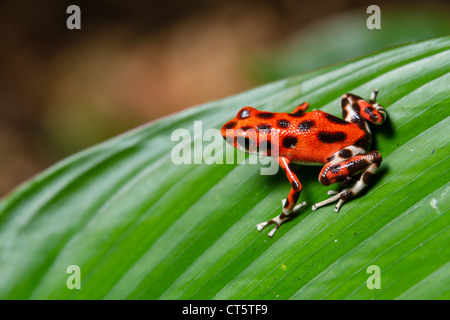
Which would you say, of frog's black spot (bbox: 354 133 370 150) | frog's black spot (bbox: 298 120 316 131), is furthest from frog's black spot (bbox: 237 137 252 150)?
frog's black spot (bbox: 354 133 370 150)

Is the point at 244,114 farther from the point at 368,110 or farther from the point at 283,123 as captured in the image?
the point at 368,110

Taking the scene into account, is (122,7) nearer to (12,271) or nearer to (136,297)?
(12,271)

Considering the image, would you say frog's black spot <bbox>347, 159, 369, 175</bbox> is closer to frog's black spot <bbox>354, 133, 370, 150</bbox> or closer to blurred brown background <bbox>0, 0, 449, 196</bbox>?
frog's black spot <bbox>354, 133, 370, 150</bbox>

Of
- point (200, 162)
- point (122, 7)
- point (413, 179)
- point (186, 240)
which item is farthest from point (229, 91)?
point (413, 179)

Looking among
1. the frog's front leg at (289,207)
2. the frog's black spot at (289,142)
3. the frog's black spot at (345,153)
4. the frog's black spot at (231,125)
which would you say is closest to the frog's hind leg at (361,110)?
the frog's black spot at (345,153)

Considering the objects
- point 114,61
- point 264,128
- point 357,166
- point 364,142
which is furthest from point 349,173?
point 114,61

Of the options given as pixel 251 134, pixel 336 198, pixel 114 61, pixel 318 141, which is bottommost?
pixel 336 198

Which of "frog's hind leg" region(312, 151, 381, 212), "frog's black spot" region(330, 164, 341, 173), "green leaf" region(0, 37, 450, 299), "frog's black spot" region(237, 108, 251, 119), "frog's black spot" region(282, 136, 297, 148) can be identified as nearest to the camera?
"green leaf" region(0, 37, 450, 299)
